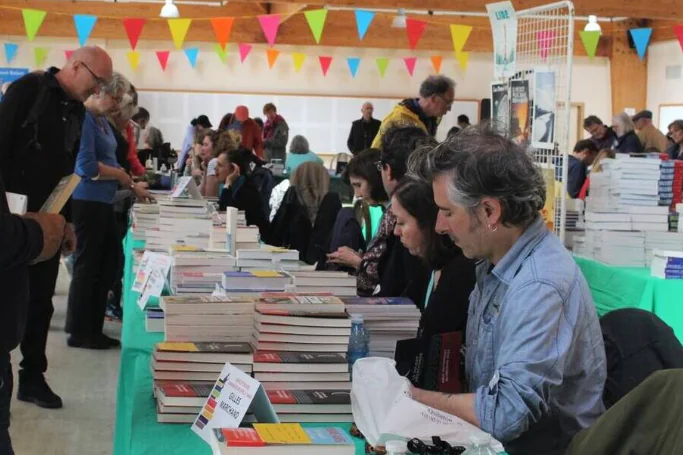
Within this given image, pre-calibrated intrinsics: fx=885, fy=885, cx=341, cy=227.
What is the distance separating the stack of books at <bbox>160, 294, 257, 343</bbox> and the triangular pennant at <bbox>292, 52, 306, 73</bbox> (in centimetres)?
1321

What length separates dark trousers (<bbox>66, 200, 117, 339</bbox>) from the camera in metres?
4.82

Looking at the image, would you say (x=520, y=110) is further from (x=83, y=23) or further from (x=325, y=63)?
(x=325, y=63)

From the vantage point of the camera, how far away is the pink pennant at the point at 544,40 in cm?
504

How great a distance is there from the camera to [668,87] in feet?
48.2

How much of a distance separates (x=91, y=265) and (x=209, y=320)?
10.2 ft

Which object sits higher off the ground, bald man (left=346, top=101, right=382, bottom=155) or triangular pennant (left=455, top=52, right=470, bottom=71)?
triangular pennant (left=455, top=52, right=470, bottom=71)

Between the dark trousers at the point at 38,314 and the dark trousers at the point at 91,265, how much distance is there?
969 millimetres

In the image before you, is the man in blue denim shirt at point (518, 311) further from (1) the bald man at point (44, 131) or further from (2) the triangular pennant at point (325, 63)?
(2) the triangular pennant at point (325, 63)

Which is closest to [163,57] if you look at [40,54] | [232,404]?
[40,54]

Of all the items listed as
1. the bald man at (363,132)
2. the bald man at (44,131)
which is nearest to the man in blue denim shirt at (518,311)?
the bald man at (44,131)

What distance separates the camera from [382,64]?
15141 millimetres

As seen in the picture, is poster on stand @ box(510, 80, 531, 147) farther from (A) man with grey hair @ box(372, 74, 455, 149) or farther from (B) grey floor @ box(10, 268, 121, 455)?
(B) grey floor @ box(10, 268, 121, 455)

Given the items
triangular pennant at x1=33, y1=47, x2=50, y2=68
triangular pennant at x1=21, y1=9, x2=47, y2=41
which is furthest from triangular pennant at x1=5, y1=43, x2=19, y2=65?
triangular pennant at x1=21, y1=9, x2=47, y2=41

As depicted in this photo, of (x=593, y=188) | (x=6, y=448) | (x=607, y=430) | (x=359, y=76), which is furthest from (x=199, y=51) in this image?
(x=607, y=430)
